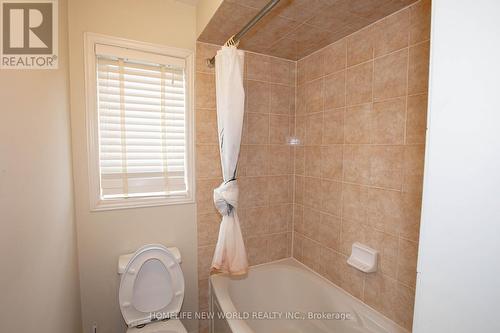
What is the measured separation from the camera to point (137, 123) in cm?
157

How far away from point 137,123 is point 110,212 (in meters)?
0.64

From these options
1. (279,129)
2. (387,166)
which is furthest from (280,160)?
(387,166)

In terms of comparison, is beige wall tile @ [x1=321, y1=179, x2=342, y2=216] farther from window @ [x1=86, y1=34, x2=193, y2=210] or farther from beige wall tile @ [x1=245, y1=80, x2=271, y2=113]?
window @ [x1=86, y1=34, x2=193, y2=210]

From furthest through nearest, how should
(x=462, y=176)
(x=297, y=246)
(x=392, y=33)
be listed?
1. (x=297, y=246)
2. (x=392, y=33)
3. (x=462, y=176)

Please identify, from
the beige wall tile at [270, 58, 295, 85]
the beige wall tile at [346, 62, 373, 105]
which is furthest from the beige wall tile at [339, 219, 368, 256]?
the beige wall tile at [270, 58, 295, 85]

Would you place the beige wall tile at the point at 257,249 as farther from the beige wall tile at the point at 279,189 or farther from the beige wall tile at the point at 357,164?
the beige wall tile at the point at 357,164

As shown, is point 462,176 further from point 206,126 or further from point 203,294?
point 203,294

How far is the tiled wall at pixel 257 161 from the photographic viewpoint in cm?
174

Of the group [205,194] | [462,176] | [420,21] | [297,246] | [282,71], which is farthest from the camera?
[297,246]

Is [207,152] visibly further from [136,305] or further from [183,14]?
[136,305]

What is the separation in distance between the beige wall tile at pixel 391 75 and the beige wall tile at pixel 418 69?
0.03 metres

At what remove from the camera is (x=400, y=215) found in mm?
1281

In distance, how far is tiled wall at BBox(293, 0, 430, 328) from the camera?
1.22 m

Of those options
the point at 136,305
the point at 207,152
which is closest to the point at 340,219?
the point at 207,152
